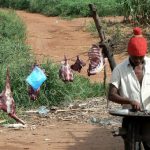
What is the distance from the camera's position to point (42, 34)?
2334cm

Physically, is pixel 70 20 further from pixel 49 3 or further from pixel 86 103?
pixel 86 103

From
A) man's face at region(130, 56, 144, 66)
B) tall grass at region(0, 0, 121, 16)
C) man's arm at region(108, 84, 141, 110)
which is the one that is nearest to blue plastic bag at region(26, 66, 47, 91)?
man's arm at region(108, 84, 141, 110)

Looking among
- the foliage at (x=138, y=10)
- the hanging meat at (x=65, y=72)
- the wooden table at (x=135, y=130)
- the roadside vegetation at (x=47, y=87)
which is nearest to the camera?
the wooden table at (x=135, y=130)

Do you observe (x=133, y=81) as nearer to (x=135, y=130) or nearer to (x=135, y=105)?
(x=135, y=105)

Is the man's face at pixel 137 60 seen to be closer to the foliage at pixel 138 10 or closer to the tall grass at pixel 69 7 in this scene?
the foliage at pixel 138 10

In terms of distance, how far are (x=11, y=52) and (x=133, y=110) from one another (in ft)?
23.6

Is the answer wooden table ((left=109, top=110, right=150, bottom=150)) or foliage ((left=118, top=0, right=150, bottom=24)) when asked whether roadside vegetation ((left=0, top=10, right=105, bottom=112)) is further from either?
foliage ((left=118, top=0, right=150, bottom=24))

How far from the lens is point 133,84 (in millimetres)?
5574

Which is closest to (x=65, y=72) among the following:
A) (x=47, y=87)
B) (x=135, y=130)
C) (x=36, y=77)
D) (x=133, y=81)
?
(x=36, y=77)

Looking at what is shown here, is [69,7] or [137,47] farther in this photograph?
[69,7]

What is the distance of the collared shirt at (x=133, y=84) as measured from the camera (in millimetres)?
5555

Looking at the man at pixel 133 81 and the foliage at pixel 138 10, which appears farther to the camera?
the foliage at pixel 138 10

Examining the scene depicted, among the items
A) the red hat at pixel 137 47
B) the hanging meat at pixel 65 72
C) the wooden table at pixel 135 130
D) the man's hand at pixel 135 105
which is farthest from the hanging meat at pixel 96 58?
the wooden table at pixel 135 130

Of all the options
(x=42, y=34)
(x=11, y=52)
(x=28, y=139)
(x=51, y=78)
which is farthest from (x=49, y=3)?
(x=28, y=139)
